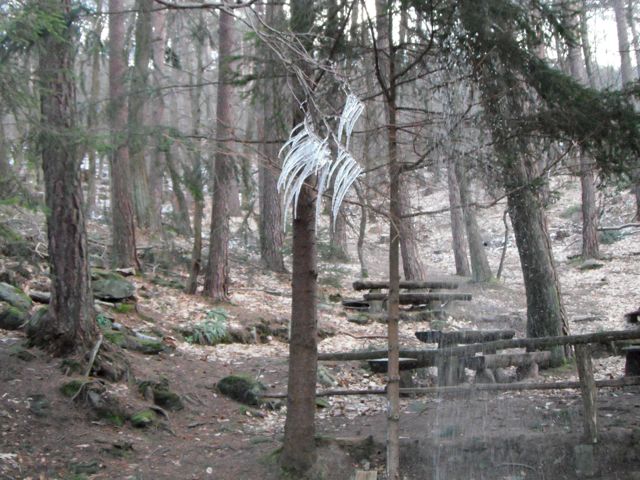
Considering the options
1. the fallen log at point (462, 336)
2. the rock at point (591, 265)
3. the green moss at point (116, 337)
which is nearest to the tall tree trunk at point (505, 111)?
the fallen log at point (462, 336)

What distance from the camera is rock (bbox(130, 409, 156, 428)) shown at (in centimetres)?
789

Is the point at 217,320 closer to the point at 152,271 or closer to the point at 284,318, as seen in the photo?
the point at 284,318

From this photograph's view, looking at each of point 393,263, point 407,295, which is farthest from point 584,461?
point 407,295

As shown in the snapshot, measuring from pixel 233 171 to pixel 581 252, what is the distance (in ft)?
55.6

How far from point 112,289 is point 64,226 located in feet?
11.1

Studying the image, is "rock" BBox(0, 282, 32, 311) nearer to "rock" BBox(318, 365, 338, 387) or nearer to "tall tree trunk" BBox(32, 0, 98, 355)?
"tall tree trunk" BBox(32, 0, 98, 355)

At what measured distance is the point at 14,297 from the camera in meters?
9.72

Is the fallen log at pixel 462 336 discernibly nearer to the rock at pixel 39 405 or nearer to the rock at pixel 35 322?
the rock at pixel 39 405

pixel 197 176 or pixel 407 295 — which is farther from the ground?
pixel 197 176

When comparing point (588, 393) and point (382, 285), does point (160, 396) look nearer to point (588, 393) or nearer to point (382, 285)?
point (588, 393)

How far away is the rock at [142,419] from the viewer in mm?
7887

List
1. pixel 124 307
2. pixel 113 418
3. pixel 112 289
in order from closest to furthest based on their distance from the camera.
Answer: pixel 113 418, pixel 124 307, pixel 112 289

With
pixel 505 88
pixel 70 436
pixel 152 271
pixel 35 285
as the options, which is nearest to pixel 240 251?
pixel 152 271

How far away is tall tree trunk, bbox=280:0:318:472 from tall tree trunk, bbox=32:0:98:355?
2965mm
